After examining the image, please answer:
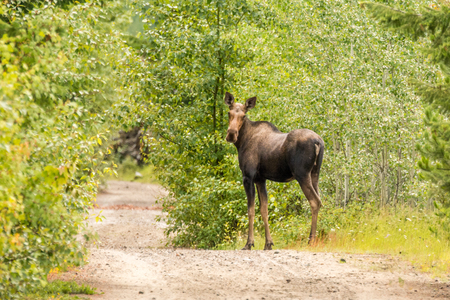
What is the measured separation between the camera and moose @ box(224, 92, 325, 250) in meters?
10.6

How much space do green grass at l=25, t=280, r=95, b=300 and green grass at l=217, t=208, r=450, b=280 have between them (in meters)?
4.72

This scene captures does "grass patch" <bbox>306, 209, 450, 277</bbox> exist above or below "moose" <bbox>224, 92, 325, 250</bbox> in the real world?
below

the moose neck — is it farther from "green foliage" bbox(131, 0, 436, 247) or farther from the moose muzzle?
"green foliage" bbox(131, 0, 436, 247)

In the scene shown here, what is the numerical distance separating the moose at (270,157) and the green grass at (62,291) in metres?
4.36

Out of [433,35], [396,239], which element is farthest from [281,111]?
[433,35]

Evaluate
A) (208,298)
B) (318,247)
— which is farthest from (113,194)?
(208,298)

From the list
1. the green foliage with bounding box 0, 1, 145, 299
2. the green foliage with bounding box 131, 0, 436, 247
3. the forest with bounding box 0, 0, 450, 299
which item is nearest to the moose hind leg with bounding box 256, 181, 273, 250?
the forest with bounding box 0, 0, 450, 299

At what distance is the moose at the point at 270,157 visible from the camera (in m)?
10.6

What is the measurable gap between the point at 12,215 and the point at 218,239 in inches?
379

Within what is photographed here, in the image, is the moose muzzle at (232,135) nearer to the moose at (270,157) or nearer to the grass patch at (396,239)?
the moose at (270,157)

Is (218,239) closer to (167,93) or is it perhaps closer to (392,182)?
(167,93)

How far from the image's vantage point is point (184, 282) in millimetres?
7984

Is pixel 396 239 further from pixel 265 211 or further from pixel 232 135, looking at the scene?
pixel 232 135

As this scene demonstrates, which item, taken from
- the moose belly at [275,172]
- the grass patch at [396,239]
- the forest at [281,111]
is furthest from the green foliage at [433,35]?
the moose belly at [275,172]
